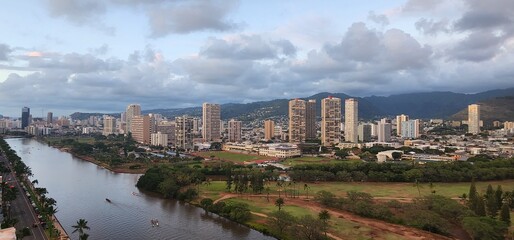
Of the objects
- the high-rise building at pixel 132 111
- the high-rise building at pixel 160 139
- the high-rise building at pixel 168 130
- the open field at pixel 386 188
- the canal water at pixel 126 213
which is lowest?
the canal water at pixel 126 213

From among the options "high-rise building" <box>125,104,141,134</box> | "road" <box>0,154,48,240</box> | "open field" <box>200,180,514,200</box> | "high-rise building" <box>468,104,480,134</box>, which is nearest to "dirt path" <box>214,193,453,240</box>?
"open field" <box>200,180,514,200</box>

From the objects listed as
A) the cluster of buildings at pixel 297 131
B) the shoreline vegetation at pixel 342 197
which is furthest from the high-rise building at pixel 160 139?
the shoreline vegetation at pixel 342 197

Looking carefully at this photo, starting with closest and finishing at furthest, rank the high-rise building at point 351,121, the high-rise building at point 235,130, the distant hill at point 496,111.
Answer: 1. the high-rise building at point 351,121
2. the high-rise building at point 235,130
3. the distant hill at point 496,111

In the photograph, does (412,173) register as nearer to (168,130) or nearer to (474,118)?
(168,130)

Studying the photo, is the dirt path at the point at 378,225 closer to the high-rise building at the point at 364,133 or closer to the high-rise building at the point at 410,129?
the high-rise building at the point at 364,133

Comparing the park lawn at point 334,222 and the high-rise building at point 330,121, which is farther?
the high-rise building at point 330,121

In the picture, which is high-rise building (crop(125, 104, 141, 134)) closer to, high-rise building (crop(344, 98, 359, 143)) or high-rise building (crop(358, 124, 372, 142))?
high-rise building (crop(344, 98, 359, 143))
